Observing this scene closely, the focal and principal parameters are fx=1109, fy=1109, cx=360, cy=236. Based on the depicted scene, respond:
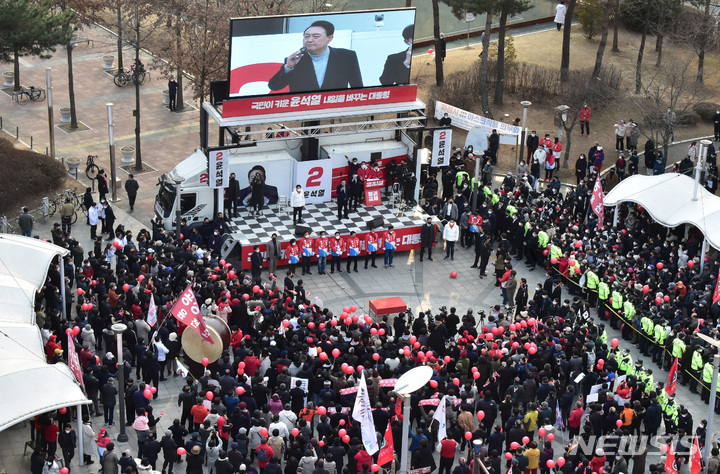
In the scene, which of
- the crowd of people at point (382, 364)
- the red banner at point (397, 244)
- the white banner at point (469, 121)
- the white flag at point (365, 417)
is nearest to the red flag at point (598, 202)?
the crowd of people at point (382, 364)

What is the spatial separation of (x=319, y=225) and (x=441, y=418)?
1309cm

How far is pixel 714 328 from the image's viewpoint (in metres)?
29.6

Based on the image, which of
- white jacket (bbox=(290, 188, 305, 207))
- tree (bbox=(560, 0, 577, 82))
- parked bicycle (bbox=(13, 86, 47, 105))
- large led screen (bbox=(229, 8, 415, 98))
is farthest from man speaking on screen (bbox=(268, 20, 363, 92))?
tree (bbox=(560, 0, 577, 82))

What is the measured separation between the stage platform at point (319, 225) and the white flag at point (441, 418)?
11410mm

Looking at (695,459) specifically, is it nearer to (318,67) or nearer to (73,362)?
(73,362)

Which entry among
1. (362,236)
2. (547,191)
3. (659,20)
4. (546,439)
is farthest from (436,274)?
(659,20)

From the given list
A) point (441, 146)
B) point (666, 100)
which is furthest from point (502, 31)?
point (441, 146)

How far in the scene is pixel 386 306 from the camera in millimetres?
31391

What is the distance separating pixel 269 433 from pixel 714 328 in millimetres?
12686

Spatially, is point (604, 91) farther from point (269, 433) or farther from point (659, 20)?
point (269, 433)

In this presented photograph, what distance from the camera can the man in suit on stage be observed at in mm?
35906

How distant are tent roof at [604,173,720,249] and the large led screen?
8279 mm

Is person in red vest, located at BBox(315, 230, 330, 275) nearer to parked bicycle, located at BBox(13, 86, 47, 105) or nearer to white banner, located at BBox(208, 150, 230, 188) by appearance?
white banner, located at BBox(208, 150, 230, 188)

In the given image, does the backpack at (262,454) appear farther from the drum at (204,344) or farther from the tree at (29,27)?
the tree at (29,27)
